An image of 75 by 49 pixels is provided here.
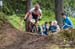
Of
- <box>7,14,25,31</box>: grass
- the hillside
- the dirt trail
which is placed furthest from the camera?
<box>7,14,25,31</box>: grass

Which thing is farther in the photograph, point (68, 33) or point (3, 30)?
point (3, 30)

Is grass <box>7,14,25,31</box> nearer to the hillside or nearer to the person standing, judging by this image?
the person standing

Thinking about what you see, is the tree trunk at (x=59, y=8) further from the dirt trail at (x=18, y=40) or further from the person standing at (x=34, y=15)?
the dirt trail at (x=18, y=40)

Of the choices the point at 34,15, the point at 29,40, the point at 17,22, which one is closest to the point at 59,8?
the point at 17,22

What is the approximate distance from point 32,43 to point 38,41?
0.63ft

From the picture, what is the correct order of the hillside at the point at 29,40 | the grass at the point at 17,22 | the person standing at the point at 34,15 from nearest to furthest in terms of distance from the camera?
the hillside at the point at 29,40
the person standing at the point at 34,15
the grass at the point at 17,22

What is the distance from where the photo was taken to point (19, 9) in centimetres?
2973

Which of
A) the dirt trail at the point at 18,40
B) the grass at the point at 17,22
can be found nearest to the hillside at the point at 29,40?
the dirt trail at the point at 18,40

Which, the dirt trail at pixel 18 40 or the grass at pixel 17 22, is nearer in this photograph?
the dirt trail at pixel 18 40

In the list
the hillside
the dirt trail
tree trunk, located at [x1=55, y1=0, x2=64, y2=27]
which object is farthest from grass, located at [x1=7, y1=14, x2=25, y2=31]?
the hillside

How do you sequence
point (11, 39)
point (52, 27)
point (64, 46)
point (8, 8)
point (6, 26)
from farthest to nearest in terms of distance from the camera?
point (8, 8), point (52, 27), point (6, 26), point (11, 39), point (64, 46)

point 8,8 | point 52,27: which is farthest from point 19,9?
point 52,27

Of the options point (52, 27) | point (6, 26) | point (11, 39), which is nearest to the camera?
point (11, 39)

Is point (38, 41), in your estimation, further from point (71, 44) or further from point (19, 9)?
point (19, 9)
